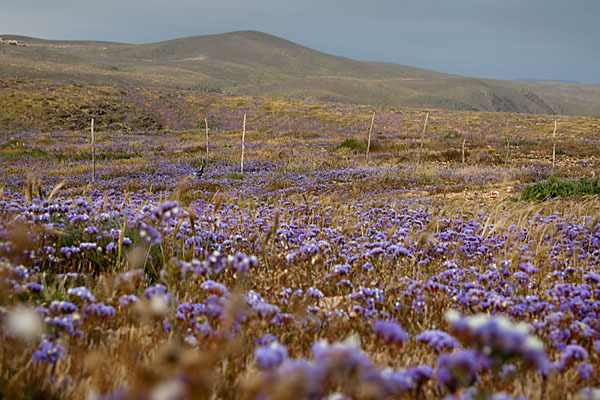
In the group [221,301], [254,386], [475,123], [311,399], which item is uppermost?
[475,123]

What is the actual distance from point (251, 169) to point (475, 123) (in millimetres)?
47914

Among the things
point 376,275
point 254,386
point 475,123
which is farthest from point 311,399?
point 475,123

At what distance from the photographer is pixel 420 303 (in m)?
2.93

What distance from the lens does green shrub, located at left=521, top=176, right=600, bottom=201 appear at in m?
10.3

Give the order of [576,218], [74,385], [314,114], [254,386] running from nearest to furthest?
[254,386], [74,385], [576,218], [314,114]

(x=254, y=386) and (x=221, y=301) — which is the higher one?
(x=254, y=386)

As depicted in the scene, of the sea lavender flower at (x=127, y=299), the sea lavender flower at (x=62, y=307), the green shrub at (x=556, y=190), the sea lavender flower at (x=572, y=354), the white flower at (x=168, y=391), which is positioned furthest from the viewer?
the green shrub at (x=556, y=190)

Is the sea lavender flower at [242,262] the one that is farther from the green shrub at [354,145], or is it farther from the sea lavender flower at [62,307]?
the green shrub at [354,145]

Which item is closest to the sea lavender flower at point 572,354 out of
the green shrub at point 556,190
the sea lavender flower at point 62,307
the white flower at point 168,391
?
the white flower at point 168,391

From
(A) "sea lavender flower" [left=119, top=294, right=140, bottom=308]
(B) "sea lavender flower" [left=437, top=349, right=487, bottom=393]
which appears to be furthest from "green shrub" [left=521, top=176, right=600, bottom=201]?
(A) "sea lavender flower" [left=119, top=294, right=140, bottom=308]

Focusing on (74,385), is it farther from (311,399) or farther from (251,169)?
(251,169)

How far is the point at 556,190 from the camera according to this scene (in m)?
10.8

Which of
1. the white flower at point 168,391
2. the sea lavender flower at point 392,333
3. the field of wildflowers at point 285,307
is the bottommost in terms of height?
the field of wildflowers at point 285,307

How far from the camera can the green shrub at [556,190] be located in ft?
33.7
